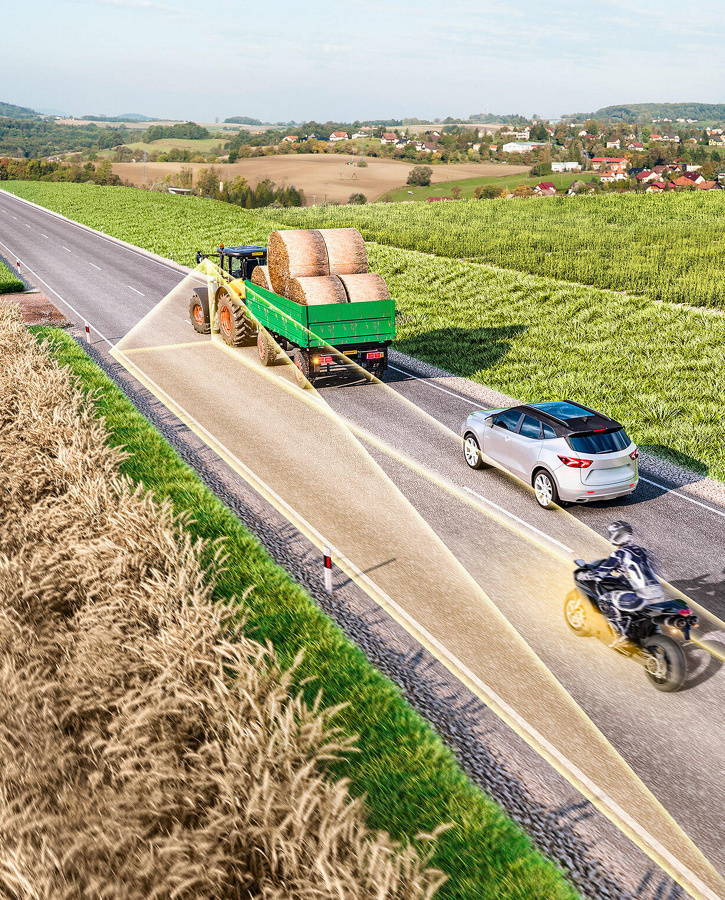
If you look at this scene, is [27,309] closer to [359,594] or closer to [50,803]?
[359,594]

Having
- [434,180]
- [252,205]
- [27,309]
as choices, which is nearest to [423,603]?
[27,309]

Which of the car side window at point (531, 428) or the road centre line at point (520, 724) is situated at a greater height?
the car side window at point (531, 428)

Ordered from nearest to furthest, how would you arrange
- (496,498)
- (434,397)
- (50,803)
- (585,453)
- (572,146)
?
(50,803)
(585,453)
(496,498)
(434,397)
(572,146)

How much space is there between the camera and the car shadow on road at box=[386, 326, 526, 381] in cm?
2049

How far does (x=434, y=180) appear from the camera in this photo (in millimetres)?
114875

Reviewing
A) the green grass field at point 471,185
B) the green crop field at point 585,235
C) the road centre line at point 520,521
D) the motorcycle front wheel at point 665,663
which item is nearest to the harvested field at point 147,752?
the motorcycle front wheel at point 665,663

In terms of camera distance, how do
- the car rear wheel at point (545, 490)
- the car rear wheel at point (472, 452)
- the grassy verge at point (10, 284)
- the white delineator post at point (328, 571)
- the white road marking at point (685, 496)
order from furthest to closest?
the grassy verge at point (10, 284) < the car rear wheel at point (472, 452) < the white road marking at point (685, 496) < the car rear wheel at point (545, 490) < the white delineator post at point (328, 571)

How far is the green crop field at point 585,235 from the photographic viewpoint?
95.3 feet

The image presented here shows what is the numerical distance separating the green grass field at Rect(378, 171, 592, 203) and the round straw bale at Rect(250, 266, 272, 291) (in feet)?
275

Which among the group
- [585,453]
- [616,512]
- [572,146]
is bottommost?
[616,512]

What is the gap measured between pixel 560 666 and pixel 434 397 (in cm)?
1074

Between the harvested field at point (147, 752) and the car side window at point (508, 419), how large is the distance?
6628mm

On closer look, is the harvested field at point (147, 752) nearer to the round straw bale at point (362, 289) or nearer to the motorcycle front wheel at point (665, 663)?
the motorcycle front wheel at point (665, 663)

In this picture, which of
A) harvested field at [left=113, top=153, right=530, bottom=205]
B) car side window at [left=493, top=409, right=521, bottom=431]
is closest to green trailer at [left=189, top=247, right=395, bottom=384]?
car side window at [left=493, top=409, right=521, bottom=431]
